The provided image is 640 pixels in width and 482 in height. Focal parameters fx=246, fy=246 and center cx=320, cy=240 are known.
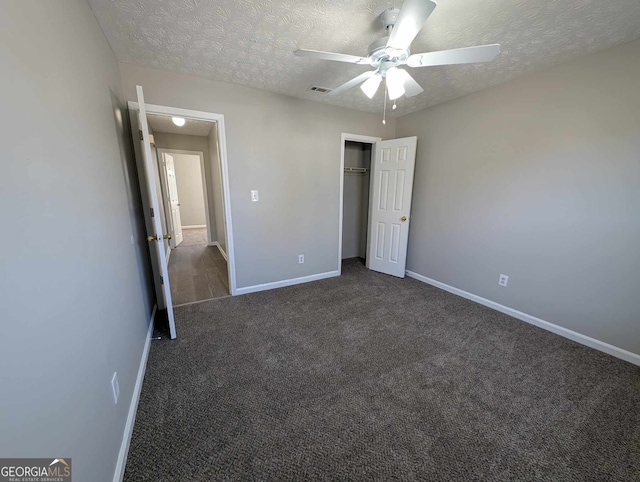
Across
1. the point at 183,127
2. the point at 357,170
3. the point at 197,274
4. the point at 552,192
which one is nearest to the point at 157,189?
the point at 197,274

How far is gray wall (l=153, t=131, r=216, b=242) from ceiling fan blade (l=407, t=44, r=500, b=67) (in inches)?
188

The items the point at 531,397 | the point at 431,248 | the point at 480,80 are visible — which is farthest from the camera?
Answer: the point at 431,248

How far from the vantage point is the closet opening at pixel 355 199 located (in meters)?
4.35

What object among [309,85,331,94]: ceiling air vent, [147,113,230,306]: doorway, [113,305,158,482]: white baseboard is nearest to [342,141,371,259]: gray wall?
[309,85,331,94]: ceiling air vent

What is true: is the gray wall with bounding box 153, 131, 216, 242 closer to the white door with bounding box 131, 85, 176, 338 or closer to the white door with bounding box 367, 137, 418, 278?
the white door with bounding box 131, 85, 176, 338

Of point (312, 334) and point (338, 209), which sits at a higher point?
point (338, 209)

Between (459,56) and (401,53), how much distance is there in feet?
1.10

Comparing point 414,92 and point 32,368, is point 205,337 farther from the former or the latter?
point 414,92

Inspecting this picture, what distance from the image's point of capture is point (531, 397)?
5.44ft

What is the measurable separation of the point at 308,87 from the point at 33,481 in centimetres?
314

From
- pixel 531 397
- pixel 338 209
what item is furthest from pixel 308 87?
pixel 531 397

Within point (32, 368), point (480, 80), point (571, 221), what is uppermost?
point (480, 80)

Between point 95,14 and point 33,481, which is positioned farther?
point 95,14

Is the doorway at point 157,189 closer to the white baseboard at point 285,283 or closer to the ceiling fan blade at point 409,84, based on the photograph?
the white baseboard at point 285,283
